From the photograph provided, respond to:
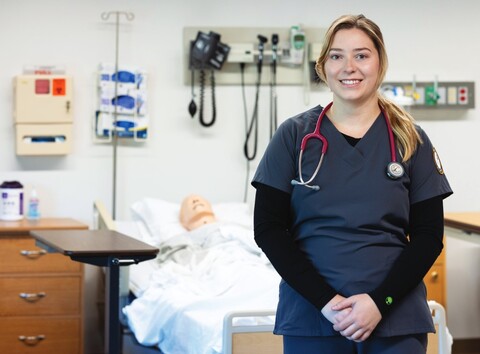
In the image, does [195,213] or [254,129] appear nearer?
[195,213]

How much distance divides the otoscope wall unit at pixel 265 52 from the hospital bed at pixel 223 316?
2.42ft

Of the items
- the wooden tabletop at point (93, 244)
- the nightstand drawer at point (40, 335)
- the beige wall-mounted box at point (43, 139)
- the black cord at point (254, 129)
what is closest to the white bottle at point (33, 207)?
the beige wall-mounted box at point (43, 139)

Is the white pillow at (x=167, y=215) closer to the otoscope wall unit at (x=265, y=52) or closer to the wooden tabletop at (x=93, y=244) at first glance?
the otoscope wall unit at (x=265, y=52)

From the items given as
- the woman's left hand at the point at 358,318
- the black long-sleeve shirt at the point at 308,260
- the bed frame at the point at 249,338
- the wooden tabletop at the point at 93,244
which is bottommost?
the bed frame at the point at 249,338

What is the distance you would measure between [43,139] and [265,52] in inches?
49.0

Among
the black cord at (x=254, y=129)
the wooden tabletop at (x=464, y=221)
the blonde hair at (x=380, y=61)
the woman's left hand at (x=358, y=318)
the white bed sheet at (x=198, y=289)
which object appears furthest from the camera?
the black cord at (x=254, y=129)

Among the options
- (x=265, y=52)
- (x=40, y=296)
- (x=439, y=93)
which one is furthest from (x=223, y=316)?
(x=439, y=93)

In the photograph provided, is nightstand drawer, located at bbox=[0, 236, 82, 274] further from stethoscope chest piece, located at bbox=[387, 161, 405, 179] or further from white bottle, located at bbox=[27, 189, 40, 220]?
stethoscope chest piece, located at bbox=[387, 161, 405, 179]

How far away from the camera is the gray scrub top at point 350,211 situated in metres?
1.72

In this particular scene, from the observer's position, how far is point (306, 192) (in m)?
1.75

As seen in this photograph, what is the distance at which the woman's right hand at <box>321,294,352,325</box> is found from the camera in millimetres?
1661

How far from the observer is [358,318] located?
1651 mm

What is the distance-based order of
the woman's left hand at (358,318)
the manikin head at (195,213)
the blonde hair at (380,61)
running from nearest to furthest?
the woman's left hand at (358,318), the blonde hair at (380,61), the manikin head at (195,213)

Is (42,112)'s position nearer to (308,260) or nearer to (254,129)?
(254,129)
